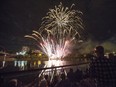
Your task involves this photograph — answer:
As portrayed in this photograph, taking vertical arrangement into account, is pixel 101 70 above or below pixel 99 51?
below

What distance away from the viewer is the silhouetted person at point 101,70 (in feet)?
15.0

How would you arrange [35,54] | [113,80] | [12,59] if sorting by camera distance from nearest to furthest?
[113,80], [35,54], [12,59]

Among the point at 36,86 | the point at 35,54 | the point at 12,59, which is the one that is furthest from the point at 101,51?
the point at 12,59

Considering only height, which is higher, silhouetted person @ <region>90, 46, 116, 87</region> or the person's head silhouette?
the person's head silhouette

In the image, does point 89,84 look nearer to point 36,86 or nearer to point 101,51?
point 101,51

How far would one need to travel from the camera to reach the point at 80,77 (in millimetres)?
6770

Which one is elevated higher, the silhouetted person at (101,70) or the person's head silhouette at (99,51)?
the person's head silhouette at (99,51)

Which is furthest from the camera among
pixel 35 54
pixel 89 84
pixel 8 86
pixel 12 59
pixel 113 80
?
pixel 12 59

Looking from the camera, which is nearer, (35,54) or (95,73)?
(95,73)

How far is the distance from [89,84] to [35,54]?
417 ft

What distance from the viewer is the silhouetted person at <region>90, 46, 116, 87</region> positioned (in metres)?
4.57

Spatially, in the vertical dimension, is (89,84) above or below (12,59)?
below

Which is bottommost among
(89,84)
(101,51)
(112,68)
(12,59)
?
(89,84)

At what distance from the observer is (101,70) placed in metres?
4.64
